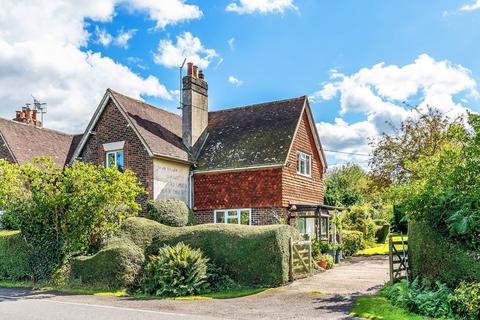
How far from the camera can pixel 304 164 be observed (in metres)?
26.6

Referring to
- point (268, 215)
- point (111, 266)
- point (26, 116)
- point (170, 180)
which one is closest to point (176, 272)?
point (111, 266)

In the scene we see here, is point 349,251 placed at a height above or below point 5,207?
below

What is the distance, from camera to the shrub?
1096 cm

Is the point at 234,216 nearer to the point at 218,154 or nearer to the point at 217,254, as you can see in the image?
the point at 218,154

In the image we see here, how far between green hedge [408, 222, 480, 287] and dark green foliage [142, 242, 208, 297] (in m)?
6.92

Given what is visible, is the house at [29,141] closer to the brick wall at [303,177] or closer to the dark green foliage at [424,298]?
the brick wall at [303,177]

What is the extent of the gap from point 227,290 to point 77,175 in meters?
7.27

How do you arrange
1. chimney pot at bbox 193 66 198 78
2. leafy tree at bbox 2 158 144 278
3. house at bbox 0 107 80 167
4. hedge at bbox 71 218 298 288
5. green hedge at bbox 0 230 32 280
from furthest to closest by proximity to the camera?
house at bbox 0 107 80 167, chimney pot at bbox 193 66 198 78, green hedge at bbox 0 230 32 280, leafy tree at bbox 2 158 144 278, hedge at bbox 71 218 298 288

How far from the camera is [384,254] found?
28219 mm

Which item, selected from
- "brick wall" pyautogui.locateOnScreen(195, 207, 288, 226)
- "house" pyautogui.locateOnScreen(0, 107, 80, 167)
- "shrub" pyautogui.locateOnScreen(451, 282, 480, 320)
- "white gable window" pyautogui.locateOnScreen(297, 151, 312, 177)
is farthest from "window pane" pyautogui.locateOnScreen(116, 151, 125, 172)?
"shrub" pyautogui.locateOnScreen(451, 282, 480, 320)

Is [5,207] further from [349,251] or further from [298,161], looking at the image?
[349,251]

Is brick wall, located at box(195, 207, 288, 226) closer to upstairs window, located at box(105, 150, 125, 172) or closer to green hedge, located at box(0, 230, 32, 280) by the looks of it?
upstairs window, located at box(105, 150, 125, 172)

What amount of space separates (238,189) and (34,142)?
50.8ft

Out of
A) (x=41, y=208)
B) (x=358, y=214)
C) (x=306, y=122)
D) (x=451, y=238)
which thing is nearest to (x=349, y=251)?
(x=358, y=214)
